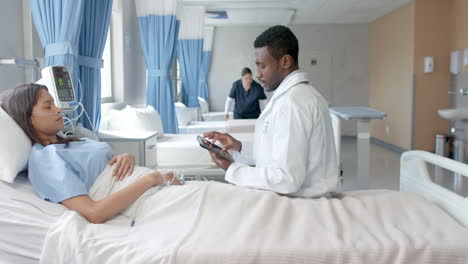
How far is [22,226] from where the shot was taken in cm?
156

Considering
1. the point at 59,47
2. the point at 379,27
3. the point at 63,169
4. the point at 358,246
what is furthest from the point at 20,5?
the point at 379,27

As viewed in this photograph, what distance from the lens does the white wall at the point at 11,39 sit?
263 centimetres

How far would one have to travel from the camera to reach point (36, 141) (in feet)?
6.44

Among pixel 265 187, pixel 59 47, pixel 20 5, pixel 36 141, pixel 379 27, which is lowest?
pixel 265 187

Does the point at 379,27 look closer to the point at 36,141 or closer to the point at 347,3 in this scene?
the point at 347,3

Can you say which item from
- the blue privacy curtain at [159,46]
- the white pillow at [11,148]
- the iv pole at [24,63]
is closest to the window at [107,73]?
the blue privacy curtain at [159,46]

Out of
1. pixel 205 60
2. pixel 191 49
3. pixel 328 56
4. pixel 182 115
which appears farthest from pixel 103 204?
pixel 328 56

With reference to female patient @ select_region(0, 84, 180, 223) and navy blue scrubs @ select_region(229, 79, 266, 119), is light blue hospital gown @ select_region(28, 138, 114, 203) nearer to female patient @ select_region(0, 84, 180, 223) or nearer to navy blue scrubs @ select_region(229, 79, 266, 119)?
female patient @ select_region(0, 84, 180, 223)

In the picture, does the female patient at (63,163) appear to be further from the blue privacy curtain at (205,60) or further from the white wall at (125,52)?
the blue privacy curtain at (205,60)

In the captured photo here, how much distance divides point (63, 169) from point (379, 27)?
8.98 m

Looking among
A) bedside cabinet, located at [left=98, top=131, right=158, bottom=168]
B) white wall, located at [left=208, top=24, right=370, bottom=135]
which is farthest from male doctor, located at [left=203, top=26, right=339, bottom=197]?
white wall, located at [left=208, top=24, right=370, bottom=135]

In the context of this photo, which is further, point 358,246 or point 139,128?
point 139,128

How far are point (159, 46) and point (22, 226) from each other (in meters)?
4.06

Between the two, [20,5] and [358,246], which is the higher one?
[20,5]
